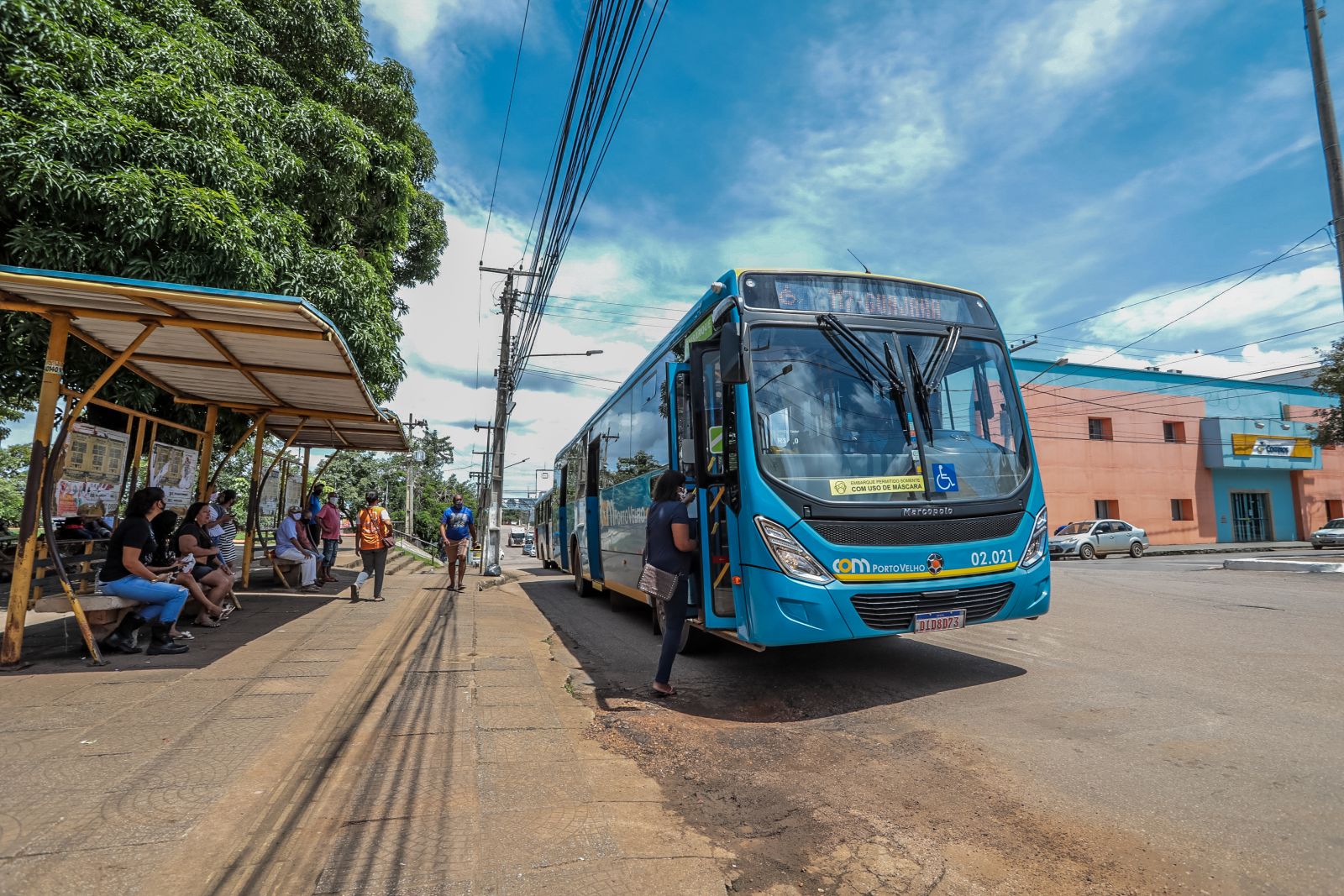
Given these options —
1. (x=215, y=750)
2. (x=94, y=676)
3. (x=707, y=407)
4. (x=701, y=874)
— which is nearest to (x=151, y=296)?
(x=94, y=676)

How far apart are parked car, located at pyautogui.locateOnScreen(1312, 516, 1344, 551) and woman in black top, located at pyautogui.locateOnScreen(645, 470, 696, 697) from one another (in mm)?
34121

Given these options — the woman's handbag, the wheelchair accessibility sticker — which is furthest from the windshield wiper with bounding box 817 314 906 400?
the woman's handbag

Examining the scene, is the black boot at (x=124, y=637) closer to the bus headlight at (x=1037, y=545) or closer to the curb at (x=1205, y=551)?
the bus headlight at (x=1037, y=545)

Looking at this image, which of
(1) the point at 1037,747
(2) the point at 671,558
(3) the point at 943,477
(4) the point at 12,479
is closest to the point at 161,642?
(2) the point at 671,558

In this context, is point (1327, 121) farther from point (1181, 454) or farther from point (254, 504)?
point (1181, 454)

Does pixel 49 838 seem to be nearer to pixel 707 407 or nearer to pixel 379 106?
pixel 707 407

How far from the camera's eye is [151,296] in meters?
5.31

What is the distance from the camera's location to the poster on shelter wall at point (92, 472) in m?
6.26

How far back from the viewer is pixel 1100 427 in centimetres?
3209

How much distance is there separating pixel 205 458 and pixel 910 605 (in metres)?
9.17

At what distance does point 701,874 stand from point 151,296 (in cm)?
555

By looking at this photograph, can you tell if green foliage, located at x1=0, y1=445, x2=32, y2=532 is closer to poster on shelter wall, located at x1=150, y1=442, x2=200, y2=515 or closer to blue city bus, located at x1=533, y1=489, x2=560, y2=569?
blue city bus, located at x1=533, y1=489, x2=560, y2=569

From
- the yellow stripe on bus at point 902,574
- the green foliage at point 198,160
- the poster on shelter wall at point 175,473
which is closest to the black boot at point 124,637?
the poster on shelter wall at point 175,473

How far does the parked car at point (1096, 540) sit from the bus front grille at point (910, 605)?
2351 cm
